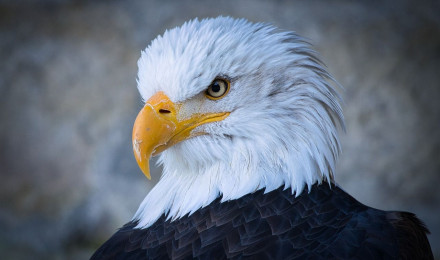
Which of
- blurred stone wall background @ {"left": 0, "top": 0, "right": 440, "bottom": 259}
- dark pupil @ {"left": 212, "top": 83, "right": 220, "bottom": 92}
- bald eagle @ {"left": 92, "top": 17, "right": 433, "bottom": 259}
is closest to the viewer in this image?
bald eagle @ {"left": 92, "top": 17, "right": 433, "bottom": 259}

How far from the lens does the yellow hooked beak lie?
207cm

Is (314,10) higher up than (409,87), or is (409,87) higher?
(314,10)

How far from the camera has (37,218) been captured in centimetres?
489

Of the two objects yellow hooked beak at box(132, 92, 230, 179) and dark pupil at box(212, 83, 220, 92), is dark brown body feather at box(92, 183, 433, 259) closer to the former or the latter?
yellow hooked beak at box(132, 92, 230, 179)

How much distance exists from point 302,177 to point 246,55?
1.80 ft

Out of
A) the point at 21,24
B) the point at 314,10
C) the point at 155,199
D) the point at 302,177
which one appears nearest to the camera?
the point at 302,177

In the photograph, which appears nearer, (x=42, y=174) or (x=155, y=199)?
(x=155, y=199)

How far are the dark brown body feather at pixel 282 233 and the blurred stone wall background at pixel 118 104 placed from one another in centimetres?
232

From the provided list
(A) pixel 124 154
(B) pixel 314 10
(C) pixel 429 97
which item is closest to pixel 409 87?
(C) pixel 429 97

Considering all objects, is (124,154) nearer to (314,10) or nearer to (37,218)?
(37,218)

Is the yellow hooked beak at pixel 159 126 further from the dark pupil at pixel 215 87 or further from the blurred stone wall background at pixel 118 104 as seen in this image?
the blurred stone wall background at pixel 118 104

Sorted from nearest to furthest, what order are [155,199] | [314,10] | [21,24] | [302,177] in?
[302,177]
[155,199]
[314,10]
[21,24]

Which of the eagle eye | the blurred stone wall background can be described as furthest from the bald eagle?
the blurred stone wall background

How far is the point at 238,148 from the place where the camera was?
2.20 m
